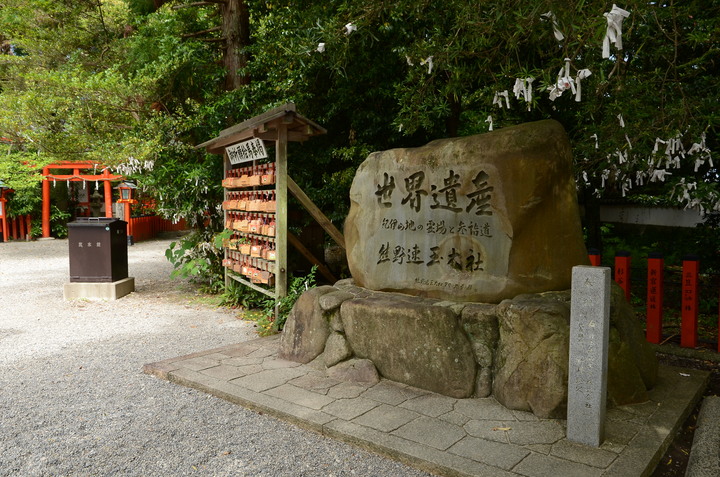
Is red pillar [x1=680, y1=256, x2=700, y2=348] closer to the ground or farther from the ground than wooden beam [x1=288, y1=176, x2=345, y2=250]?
closer to the ground

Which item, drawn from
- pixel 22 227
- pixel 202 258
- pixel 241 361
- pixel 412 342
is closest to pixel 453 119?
pixel 202 258

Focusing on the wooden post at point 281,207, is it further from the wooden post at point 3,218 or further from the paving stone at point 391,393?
the wooden post at point 3,218

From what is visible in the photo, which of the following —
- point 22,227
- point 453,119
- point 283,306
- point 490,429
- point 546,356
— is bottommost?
point 490,429

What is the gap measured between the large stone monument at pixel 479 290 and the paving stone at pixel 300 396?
504mm

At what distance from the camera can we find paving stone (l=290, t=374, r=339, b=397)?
4.69 meters

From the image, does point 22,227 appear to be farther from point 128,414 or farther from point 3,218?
point 128,414

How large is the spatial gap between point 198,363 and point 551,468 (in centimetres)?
367

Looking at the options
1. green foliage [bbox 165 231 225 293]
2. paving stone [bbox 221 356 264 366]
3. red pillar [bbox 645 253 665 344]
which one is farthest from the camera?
green foliage [bbox 165 231 225 293]

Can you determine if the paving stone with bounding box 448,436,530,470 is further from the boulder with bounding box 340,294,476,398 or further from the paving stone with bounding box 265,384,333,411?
the paving stone with bounding box 265,384,333,411

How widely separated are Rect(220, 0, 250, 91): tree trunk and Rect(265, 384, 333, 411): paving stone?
6997 millimetres

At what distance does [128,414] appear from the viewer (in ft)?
14.1

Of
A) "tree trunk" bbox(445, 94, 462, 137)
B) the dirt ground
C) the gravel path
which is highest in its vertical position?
"tree trunk" bbox(445, 94, 462, 137)

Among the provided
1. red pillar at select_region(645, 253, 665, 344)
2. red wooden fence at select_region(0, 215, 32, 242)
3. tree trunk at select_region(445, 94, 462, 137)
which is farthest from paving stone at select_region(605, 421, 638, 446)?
red wooden fence at select_region(0, 215, 32, 242)

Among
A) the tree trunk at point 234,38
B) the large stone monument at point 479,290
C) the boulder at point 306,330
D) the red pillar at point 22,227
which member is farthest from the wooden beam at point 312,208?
the red pillar at point 22,227
